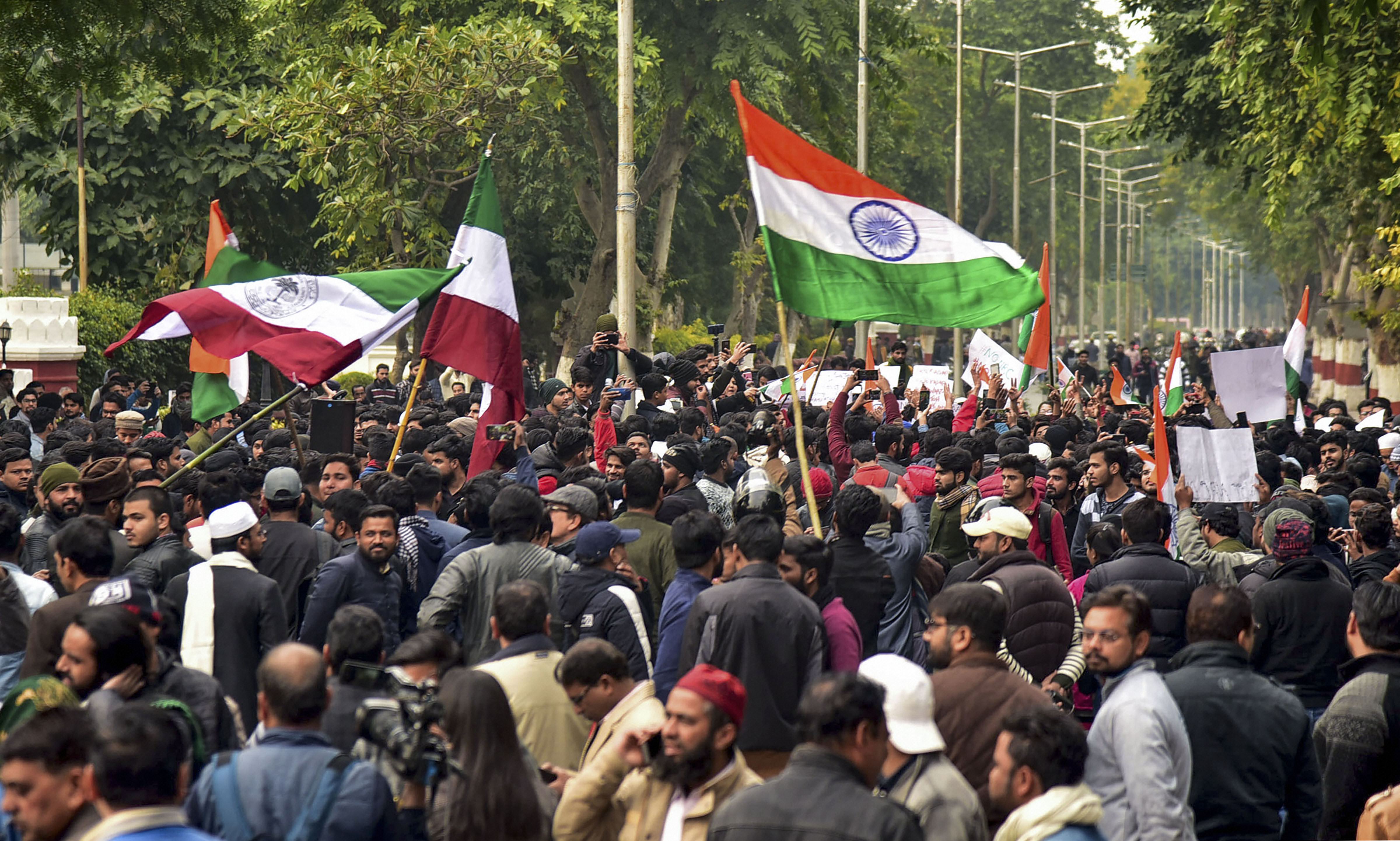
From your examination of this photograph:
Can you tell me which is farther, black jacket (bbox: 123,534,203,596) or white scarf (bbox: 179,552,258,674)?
black jacket (bbox: 123,534,203,596)

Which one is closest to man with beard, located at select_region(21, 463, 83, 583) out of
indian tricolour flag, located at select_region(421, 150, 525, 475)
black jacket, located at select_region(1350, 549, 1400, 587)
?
indian tricolour flag, located at select_region(421, 150, 525, 475)

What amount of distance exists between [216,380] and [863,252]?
4435 millimetres

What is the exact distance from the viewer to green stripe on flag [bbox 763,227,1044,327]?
7879mm

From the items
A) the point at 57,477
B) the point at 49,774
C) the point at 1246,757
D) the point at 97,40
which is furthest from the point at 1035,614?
the point at 97,40

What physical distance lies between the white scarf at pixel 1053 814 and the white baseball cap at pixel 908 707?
0.99 ft

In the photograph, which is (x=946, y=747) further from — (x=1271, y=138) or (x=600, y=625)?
(x=1271, y=138)

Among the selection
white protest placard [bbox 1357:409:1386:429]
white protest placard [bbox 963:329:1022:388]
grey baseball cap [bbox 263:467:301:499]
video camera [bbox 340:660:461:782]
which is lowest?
white protest placard [bbox 1357:409:1386:429]

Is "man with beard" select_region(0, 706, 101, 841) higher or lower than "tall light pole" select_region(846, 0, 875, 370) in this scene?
lower

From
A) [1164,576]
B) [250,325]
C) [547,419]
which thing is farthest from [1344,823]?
[547,419]

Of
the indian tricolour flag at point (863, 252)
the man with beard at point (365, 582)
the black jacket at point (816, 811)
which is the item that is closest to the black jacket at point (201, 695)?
the man with beard at point (365, 582)

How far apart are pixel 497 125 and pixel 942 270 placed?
58.3ft

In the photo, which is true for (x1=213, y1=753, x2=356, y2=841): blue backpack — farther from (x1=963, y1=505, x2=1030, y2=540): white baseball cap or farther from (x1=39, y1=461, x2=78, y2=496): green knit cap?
(x1=39, y1=461, x2=78, y2=496): green knit cap

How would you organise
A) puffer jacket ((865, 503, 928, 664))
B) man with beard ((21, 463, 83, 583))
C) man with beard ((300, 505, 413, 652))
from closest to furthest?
man with beard ((300, 505, 413, 652)) → puffer jacket ((865, 503, 928, 664)) → man with beard ((21, 463, 83, 583))

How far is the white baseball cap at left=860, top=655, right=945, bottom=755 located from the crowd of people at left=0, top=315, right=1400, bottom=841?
0.01 metres
